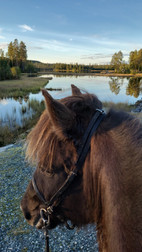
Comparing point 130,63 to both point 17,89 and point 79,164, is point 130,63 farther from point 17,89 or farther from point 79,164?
point 79,164

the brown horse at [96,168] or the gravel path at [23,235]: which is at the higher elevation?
the brown horse at [96,168]

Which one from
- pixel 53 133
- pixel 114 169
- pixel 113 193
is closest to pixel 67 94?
pixel 53 133

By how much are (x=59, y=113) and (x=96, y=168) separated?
0.49 meters

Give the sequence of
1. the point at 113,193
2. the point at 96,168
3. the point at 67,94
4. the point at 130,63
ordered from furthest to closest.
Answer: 1. the point at 130,63
2. the point at 67,94
3. the point at 96,168
4. the point at 113,193

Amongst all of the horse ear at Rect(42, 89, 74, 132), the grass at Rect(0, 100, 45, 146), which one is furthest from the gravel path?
the grass at Rect(0, 100, 45, 146)

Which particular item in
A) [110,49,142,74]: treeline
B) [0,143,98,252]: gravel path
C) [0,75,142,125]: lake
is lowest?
[0,143,98,252]: gravel path

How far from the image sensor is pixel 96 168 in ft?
4.13

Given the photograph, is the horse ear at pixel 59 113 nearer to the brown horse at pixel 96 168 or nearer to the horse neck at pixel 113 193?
the brown horse at pixel 96 168

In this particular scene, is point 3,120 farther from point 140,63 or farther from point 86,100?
point 140,63

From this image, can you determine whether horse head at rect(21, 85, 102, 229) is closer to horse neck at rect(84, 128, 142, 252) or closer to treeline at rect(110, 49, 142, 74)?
horse neck at rect(84, 128, 142, 252)

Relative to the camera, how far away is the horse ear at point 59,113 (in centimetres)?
115

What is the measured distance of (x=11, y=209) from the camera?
238 inches

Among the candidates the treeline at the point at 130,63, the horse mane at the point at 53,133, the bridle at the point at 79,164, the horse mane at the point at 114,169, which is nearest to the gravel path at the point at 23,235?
the bridle at the point at 79,164

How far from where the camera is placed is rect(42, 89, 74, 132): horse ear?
115cm
